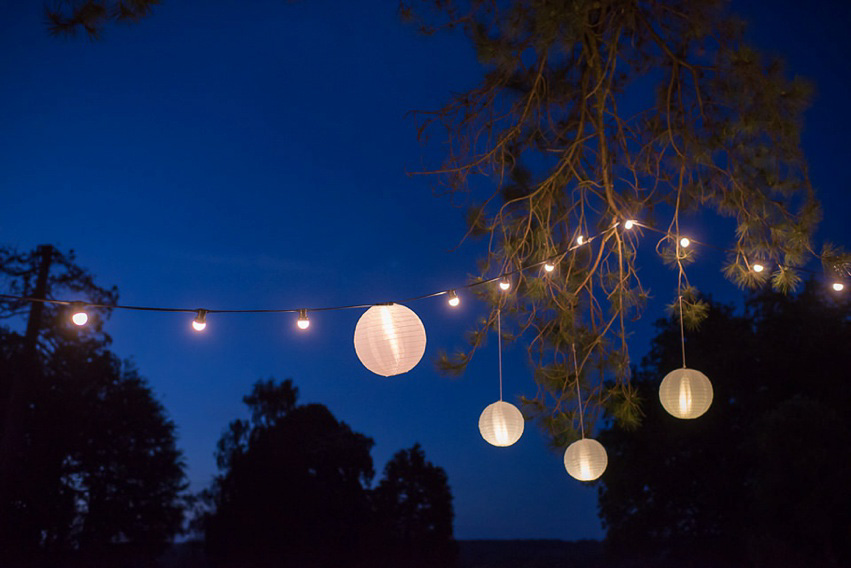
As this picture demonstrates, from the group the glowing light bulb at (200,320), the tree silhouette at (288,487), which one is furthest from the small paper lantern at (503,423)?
the tree silhouette at (288,487)

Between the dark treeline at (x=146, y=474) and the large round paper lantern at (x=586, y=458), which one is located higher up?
the dark treeline at (x=146, y=474)

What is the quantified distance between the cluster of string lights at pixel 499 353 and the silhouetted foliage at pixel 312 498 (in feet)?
27.5

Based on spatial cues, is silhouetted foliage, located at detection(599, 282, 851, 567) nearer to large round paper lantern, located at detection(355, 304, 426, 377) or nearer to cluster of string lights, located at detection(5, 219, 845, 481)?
cluster of string lights, located at detection(5, 219, 845, 481)

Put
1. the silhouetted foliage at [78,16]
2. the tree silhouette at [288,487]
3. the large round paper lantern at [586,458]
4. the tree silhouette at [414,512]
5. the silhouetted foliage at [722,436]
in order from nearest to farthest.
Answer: the silhouetted foliage at [78,16] < the large round paper lantern at [586,458] < the silhouetted foliage at [722,436] < the tree silhouette at [288,487] < the tree silhouette at [414,512]

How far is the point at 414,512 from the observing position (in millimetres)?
11562

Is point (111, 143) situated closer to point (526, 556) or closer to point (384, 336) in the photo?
point (384, 336)

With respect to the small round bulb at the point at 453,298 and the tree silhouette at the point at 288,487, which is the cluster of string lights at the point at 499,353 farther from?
the tree silhouette at the point at 288,487

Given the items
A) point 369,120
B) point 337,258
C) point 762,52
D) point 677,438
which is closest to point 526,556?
point 677,438

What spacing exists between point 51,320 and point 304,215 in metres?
3.83

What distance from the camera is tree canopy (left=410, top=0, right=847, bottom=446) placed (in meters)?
3.02

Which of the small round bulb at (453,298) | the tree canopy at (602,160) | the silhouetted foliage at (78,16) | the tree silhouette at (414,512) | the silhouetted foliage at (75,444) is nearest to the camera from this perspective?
the silhouetted foliage at (78,16)

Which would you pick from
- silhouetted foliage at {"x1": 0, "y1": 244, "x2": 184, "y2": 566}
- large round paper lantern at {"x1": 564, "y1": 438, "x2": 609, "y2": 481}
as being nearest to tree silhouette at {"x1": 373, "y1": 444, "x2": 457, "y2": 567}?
silhouetted foliage at {"x1": 0, "y1": 244, "x2": 184, "y2": 566}

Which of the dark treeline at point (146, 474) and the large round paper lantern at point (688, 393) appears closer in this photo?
the large round paper lantern at point (688, 393)

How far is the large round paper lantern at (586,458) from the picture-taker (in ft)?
11.6
